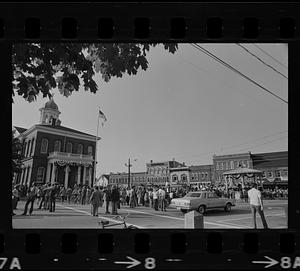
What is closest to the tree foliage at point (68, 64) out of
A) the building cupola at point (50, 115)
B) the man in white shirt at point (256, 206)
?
the building cupola at point (50, 115)

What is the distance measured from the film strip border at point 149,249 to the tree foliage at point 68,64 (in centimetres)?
116

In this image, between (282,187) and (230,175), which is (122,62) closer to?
(282,187)

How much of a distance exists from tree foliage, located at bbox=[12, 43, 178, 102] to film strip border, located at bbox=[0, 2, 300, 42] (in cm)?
55

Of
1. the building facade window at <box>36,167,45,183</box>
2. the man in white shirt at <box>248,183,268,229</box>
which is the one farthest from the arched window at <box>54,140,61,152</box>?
the man in white shirt at <box>248,183,268,229</box>

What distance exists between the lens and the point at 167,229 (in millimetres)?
2051

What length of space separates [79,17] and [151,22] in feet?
1.55

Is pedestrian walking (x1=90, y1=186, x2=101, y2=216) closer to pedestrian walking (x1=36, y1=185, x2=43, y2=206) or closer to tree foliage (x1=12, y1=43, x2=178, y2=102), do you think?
pedestrian walking (x1=36, y1=185, x2=43, y2=206)

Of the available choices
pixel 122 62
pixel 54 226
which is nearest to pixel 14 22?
pixel 122 62

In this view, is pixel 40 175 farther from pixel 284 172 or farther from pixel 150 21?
pixel 284 172

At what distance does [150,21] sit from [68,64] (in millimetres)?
1388

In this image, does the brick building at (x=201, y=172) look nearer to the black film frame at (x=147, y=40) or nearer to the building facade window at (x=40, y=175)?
the black film frame at (x=147, y=40)

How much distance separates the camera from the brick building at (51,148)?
2330 millimetres

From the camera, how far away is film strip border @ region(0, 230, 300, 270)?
2.02 meters

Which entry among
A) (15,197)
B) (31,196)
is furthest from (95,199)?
(15,197)
